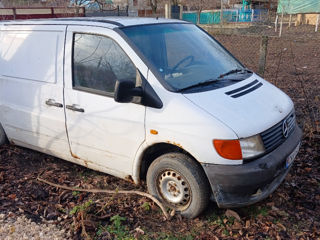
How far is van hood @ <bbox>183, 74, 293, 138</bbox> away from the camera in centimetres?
297

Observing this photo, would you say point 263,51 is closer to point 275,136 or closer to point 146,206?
point 275,136

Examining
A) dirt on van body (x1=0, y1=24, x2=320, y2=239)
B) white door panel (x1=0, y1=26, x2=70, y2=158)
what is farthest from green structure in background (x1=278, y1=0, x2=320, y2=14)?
white door panel (x1=0, y1=26, x2=70, y2=158)

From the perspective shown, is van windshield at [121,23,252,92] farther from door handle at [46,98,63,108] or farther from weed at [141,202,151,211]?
weed at [141,202,151,211]

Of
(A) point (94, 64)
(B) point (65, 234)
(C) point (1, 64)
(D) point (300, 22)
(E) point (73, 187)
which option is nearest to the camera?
(B) point (65, 234)

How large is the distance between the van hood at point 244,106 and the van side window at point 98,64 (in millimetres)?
792

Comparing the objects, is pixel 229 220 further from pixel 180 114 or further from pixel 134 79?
pixel 134 79

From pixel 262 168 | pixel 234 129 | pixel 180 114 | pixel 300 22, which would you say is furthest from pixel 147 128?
pixel 300 22

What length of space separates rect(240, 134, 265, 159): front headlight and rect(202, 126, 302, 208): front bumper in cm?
7

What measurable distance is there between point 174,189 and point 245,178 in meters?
0.75

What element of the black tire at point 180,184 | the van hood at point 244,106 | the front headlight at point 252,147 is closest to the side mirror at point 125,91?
the van hood at point 244,106

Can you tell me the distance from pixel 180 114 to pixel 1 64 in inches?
110

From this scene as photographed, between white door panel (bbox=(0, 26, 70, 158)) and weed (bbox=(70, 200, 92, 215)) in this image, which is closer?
weed (bbox=(70, 200, 92, 215))

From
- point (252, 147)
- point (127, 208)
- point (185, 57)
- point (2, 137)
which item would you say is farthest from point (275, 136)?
point (2, 137)

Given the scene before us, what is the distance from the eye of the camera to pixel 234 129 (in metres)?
2.91
